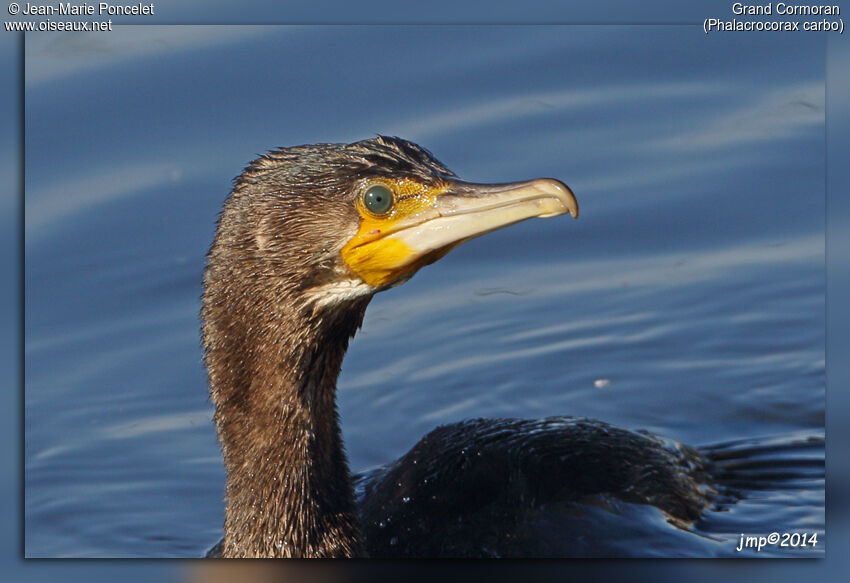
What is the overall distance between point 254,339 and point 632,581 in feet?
5.88

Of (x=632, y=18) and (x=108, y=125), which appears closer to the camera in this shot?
(x=632, y=18)

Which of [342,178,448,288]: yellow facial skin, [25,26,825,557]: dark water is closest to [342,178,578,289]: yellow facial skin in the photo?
[342,178,448,288]: yellow facial skin

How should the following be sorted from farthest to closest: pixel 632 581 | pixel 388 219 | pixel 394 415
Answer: pixel 394 415
pixel 632 581
pixel 388 219

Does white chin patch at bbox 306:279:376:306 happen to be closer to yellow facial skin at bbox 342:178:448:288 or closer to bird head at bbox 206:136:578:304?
bird head at bbox 206:136:578:304

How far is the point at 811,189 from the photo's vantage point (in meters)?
7.57

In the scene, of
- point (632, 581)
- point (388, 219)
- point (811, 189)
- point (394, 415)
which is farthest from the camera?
point (394, 415)

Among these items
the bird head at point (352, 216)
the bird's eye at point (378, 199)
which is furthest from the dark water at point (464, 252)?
the bird's eye at point (378, 199)

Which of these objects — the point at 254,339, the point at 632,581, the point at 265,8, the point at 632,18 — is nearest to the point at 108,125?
the point at 265,8

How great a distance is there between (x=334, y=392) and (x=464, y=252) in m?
2.23

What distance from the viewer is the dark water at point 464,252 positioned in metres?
7.52

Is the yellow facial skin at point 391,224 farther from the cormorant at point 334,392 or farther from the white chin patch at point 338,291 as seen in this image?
the white chin patch at point 338,291

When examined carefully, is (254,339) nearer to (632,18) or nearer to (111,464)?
(111,464)

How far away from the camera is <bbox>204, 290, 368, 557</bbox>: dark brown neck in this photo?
674cm

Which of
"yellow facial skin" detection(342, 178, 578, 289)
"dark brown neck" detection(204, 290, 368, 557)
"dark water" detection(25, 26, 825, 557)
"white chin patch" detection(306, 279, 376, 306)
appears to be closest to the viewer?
"yellow facial skin" detection(342, 178, 578, 289)
